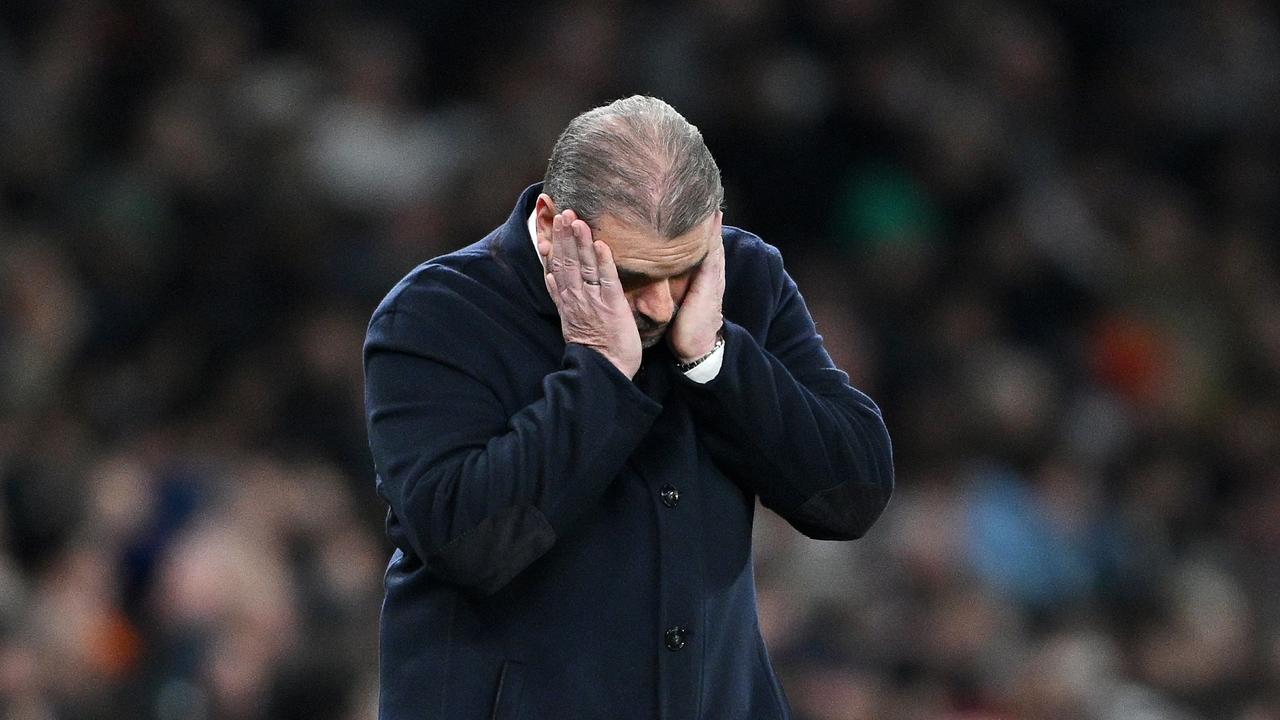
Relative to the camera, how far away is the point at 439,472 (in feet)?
6.93

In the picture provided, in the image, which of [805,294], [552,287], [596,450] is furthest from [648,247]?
[805,294]

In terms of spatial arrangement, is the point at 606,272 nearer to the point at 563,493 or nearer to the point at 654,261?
the point at 654,261

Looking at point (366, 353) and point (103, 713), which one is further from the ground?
point (366, 353)

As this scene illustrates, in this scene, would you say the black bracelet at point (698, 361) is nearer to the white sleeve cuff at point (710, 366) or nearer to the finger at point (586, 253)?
the white sleeve cuff at point (710, 366)

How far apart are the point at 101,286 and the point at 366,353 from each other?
4.03m

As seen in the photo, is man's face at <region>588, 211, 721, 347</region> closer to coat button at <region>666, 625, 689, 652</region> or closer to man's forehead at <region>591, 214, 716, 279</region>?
man's forehead at <region>591, 214, 716, 279</region>

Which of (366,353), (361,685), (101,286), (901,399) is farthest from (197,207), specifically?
(366,353)

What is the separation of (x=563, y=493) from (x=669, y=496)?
0.64ft

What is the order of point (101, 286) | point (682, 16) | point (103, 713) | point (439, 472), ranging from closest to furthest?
point (439, 472) < point (103, 713) < point (101, 286) < point (682, 16)

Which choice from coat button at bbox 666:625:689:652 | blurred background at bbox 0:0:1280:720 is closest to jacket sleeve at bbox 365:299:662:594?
coat button at bbox 666:625:689:652

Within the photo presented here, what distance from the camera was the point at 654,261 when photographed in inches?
84.4

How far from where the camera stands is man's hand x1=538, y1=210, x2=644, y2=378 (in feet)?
6.98

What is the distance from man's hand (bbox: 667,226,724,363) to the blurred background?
9.01ft

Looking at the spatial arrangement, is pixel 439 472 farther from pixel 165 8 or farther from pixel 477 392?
pixel 165 8
